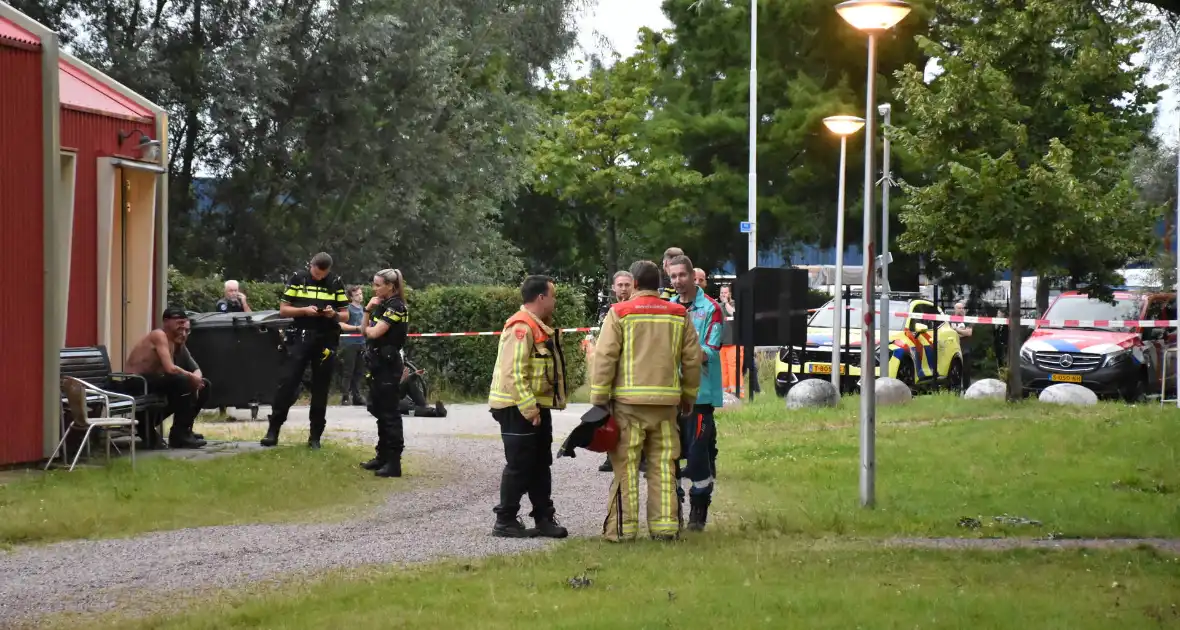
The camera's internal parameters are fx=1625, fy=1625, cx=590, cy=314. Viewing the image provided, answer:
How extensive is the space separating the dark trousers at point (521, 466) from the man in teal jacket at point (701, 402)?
3.02 ft

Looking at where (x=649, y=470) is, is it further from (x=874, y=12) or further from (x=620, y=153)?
(x=620, y=153)

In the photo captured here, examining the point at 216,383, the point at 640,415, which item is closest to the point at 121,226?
the point at 216,383

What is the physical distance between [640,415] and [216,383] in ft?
24.6

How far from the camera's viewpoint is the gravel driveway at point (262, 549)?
8.52 metres

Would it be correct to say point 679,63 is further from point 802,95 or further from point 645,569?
point 645,569

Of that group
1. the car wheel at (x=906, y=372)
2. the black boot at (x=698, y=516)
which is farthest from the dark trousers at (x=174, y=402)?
the car wheel at (x=906, y=372)

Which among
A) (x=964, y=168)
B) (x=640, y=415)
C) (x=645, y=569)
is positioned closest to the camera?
(x=645, y=569)

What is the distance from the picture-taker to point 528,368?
10461 mm

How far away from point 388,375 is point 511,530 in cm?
382

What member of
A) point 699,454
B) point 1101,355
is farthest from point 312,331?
point 1101,355

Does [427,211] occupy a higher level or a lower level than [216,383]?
higher

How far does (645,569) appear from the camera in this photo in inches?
344

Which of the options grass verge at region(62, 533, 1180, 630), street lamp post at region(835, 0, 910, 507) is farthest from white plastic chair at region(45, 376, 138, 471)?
street lamp post at region(835, 0, 910, 507)

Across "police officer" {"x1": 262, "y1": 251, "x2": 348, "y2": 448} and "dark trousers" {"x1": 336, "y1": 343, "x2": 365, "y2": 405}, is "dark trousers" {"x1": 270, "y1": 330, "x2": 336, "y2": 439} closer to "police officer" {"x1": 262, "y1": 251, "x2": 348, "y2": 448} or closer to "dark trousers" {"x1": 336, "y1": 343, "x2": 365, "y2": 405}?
"police officer" {"x1": 262, "y1": 251, "x2": 348, "y2": 448}
